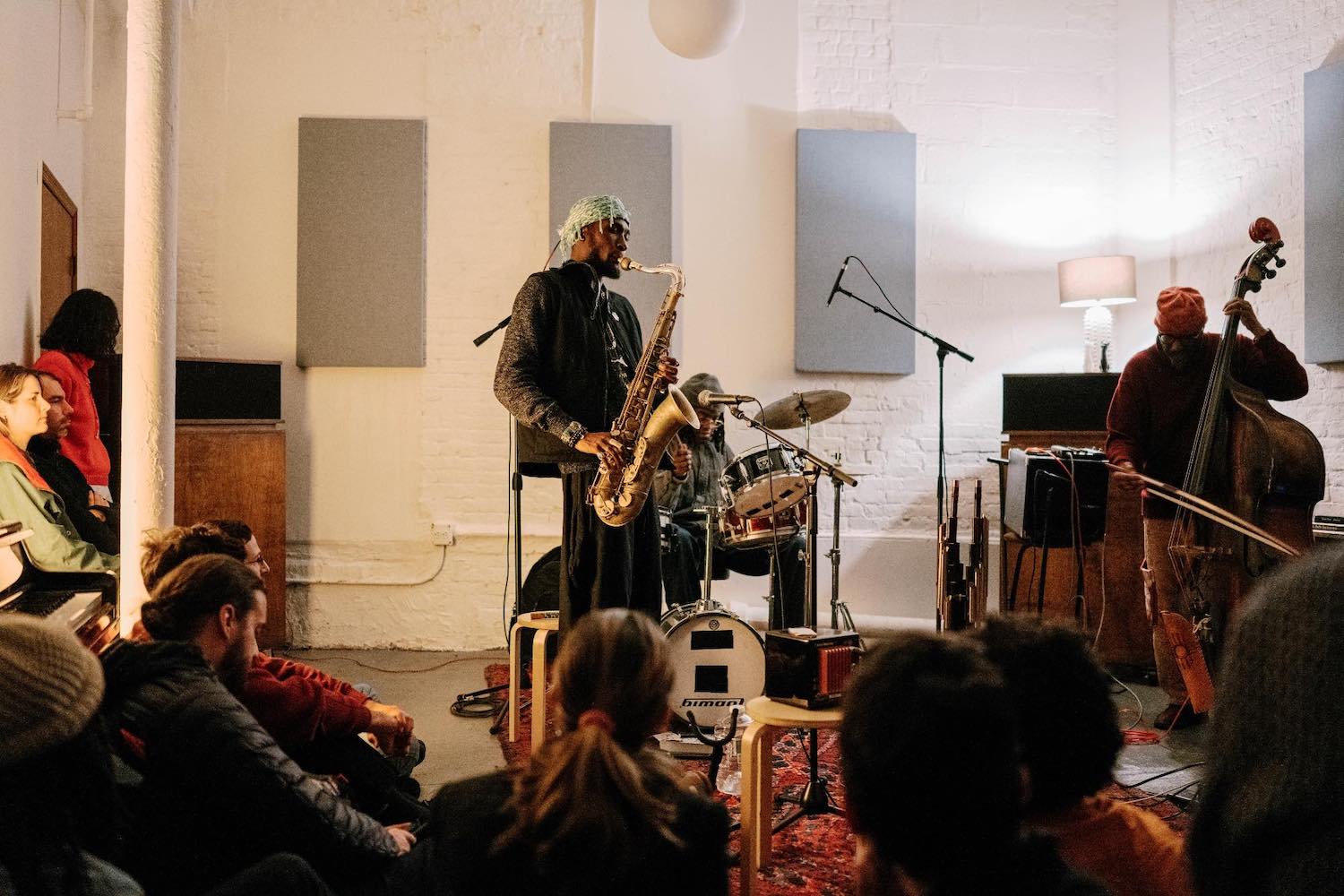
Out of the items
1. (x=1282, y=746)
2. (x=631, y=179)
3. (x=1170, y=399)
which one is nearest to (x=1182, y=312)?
(x=1170, y=399)

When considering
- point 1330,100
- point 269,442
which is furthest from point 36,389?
point 1330,100

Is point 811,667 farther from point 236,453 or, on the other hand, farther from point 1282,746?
point 236,453

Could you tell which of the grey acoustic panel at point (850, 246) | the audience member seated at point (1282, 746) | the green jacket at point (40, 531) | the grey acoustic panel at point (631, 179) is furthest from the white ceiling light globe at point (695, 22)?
the audience member seated at point (1282, 746)

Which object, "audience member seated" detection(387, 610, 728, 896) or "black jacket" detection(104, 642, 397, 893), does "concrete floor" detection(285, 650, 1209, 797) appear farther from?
"audience member seated" detection(387, 610, 728, 896)

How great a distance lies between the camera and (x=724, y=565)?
526 cm

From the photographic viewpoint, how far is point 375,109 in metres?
6.23

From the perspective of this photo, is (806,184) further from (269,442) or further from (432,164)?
(269,442)

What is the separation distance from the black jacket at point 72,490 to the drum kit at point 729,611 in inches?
81.2

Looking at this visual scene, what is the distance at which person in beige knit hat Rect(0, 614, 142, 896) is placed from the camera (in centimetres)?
123

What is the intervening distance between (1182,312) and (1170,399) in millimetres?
352

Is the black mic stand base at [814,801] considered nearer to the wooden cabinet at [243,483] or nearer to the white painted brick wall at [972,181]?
the white painted brick wall at [972,181]

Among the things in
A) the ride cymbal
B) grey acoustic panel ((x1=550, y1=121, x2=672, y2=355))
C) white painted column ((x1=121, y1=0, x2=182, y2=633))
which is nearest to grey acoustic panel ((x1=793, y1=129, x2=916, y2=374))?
grey acoustic panel ((x1=550, y1=121, x2=672, y2=355))

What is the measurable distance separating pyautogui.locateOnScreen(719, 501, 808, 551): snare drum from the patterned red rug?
2.52ft

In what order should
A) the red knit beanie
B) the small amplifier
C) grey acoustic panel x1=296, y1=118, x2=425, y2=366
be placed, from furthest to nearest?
grey acoustic panel x1=296, y1=118, x2=425, y2=366 → the red knit beanie → the small amplifier
